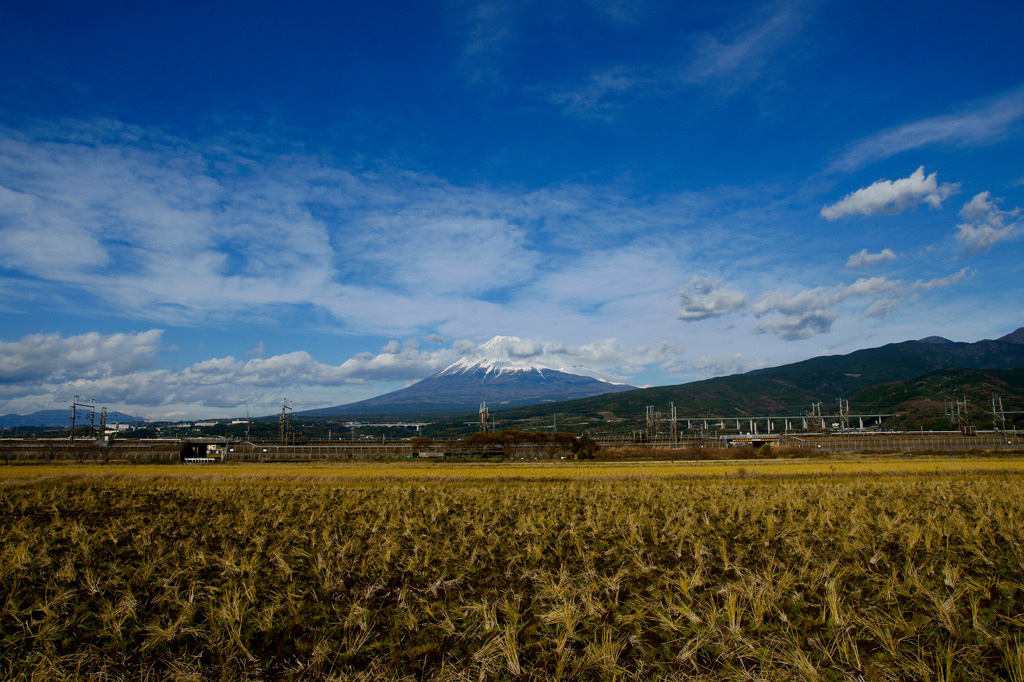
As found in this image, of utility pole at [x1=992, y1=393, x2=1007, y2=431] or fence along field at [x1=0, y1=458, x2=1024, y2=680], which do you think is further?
utility pole at [x1=992, y1=393, x2=1007, y2=431]

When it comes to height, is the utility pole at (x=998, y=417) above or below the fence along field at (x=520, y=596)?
below

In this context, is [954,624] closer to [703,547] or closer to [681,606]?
[681,606]

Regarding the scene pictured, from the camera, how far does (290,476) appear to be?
34.1 metres

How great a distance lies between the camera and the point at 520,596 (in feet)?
27.1

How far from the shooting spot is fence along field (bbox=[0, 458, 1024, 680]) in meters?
6.36

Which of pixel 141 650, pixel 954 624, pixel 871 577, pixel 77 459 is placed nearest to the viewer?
pixel 141 650

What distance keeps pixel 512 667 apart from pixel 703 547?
6.17 meters

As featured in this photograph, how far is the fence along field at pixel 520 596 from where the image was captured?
20.9 feet

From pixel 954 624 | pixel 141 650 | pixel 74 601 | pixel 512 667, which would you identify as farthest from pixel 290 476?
pixel 954 624

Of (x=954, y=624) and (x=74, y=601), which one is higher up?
(x=74, y=601)

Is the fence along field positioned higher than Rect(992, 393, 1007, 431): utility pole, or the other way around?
the fence along field

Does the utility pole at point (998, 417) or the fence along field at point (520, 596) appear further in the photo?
the utility pole at point (998, 417)

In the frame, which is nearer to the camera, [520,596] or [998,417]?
[520,596]

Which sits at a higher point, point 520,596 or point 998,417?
point 520,596
